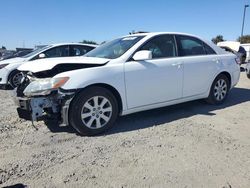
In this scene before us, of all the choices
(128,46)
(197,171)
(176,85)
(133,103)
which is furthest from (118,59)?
(197,171)

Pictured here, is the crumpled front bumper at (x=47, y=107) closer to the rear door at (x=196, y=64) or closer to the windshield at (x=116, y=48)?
the windshield at (x=116, y=48)

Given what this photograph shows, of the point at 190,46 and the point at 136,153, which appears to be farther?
the point at 190,46

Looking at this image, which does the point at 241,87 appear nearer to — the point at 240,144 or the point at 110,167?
the point at 240,144

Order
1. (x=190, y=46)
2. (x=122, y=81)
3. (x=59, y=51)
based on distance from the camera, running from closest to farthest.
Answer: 1. (x=122, y=81)
2. (x=190, y=46)
3. (x=59, y=51)

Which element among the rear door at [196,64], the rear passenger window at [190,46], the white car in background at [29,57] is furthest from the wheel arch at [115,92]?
the white car in background at [29,57]

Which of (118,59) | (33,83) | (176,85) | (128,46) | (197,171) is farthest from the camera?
(176,85)

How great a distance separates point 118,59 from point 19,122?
2153 mm

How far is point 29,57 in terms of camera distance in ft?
29.4

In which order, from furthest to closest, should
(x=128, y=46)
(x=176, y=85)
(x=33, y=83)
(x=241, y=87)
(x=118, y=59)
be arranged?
(x=241, y=87), (x=176, y=85), (x=128, y=46), (x=118, y=59), (x=33, y=83)

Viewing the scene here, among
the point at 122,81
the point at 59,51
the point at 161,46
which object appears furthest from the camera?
the point at 59,51

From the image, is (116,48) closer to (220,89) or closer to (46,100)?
(46,100)

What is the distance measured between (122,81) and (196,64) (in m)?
1.86

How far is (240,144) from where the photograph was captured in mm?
3949

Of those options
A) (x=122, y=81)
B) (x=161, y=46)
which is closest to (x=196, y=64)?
(x=161, y=46)
